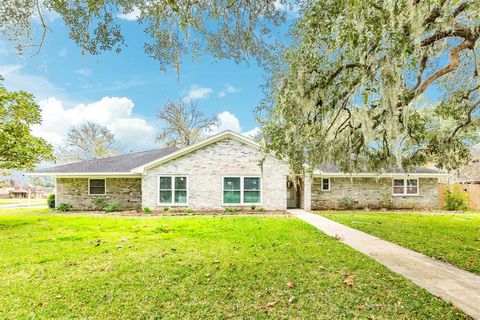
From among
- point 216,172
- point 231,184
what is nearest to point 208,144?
point 216,172

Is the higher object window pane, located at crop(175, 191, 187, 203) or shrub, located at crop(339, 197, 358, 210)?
window pane, located at crop(175, 191, 187, 203)

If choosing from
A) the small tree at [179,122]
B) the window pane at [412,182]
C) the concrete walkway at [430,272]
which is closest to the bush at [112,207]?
the concrete walkway at [430,272]

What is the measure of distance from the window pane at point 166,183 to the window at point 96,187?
384 cm

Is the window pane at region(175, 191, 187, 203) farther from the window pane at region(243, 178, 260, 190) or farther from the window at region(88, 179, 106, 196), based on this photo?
the window at region(88, 179, 106, 196)

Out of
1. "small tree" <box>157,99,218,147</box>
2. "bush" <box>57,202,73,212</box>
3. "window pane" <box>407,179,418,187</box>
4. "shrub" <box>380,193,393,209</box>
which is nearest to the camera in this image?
"bush" <box>57,202,73,212</box>

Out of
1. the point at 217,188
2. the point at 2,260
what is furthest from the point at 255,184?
the point at 2,260

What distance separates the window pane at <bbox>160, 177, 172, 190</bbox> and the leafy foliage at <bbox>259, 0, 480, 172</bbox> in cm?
847

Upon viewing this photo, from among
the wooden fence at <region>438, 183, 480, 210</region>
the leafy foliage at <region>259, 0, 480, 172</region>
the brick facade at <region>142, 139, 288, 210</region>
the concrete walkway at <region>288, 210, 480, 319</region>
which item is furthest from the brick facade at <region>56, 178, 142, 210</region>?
the wooden fence at <region>438, 183, 480, 210</region>

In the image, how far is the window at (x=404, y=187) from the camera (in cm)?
1717

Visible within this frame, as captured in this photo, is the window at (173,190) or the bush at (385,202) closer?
the window at (173,190)

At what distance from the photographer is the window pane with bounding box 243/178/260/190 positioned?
599 inches

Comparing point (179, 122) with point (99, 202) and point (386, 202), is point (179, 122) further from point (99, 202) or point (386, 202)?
point (386, 202)

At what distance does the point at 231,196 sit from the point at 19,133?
9.19m

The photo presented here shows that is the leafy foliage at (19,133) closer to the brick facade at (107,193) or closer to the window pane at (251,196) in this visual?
the brick facade at (107,193)
